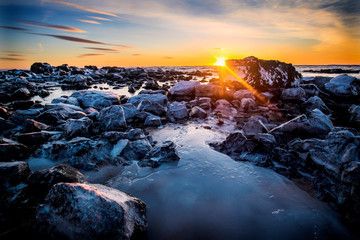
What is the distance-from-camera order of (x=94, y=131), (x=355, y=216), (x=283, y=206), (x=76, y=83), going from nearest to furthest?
(x=355, y=216) → (x=283, y=206) → (x=94, y=131) → (x=76, y=83)

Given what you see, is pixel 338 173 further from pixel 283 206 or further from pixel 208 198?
pixel 208 198

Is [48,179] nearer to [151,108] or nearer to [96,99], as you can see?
[151,108]

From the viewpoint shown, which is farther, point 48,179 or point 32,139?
point 32,139

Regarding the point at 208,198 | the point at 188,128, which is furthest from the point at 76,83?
the point at 208,198

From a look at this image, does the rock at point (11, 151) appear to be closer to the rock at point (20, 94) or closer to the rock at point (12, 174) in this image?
the rock at point (12, 174)

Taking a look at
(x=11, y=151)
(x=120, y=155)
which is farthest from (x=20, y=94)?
(x=120, y=155)

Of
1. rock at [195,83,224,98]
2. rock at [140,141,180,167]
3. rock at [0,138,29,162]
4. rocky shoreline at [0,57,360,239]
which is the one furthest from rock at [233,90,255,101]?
rock at [0,138,29,162]

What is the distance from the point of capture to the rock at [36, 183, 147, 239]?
1.73 meters

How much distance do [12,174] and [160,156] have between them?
2.44 meters

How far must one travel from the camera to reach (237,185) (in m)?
2.97

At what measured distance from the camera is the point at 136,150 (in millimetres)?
3996

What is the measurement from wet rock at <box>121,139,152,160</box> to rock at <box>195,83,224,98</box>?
7782 millimetres

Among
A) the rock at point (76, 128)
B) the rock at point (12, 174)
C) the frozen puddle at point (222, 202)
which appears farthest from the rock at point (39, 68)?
the frozen puddle at point (222, 202)

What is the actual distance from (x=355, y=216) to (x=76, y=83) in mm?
23206
